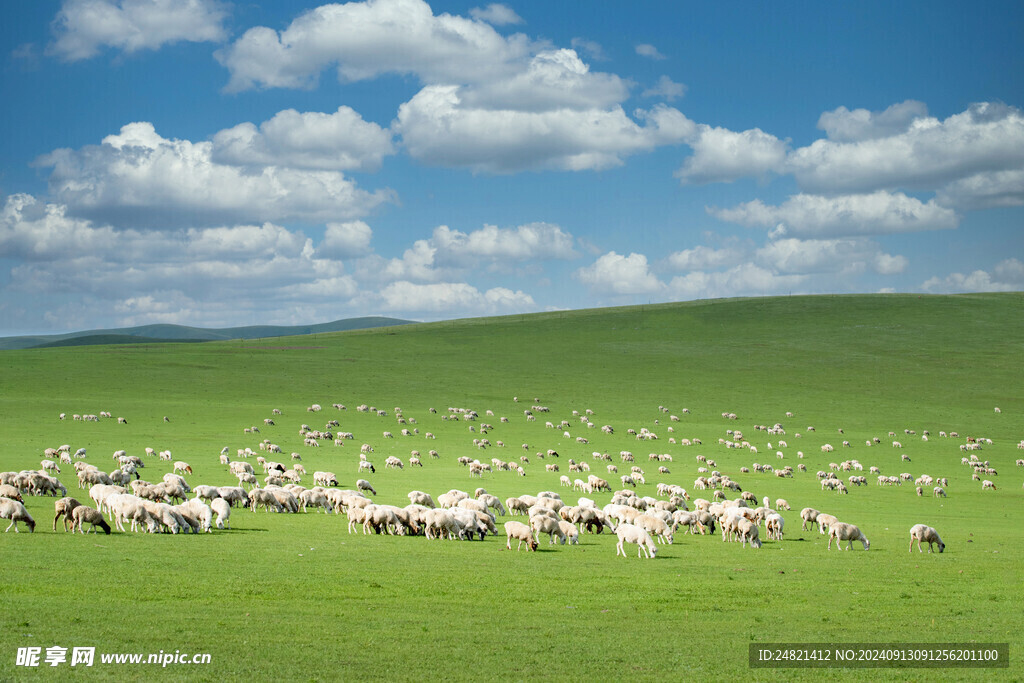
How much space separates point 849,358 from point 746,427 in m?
36.3

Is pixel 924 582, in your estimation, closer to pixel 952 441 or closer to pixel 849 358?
pixel 952 441

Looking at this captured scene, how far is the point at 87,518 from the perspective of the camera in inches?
835

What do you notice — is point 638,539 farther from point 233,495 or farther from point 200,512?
point 233,495

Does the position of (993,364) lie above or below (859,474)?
above

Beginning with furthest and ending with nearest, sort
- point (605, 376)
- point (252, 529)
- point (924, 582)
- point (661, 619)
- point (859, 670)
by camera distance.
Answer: point (605, 376)
point (252, 529)
point (924, 582)
point (661, 619)
point (859, 670)

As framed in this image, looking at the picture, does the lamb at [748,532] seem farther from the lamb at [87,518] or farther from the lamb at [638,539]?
the lamb at [87,518]

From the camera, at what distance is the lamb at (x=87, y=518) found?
2119 cm

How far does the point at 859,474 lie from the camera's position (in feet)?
154

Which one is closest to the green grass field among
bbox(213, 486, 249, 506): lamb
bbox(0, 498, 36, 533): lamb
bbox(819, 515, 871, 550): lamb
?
bbox(819, 515, 871, 550): lamb

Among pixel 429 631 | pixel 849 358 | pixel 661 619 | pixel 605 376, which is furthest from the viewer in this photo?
pixel 849 358

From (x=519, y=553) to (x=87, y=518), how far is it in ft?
36.5

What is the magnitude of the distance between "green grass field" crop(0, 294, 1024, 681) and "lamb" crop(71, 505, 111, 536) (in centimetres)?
64

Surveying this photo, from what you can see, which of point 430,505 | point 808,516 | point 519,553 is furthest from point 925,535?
point 430,505

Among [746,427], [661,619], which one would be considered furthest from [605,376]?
[661,619]
